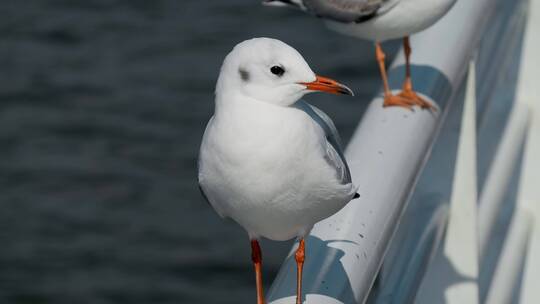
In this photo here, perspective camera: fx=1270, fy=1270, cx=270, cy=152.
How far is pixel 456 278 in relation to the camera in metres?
2.82

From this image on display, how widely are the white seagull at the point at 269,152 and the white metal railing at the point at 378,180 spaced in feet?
0.14

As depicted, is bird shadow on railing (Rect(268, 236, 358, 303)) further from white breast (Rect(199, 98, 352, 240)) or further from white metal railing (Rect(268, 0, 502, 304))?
white breast (Rect(199, 98, 352, 240))

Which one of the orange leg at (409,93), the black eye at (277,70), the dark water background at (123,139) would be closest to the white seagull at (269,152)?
the black eye at (277,70)

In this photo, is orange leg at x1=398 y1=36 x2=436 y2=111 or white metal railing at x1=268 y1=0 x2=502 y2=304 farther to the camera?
orange leg at x1=398 y1=36 x2=436 y2=111

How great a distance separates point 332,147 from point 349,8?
2.38m

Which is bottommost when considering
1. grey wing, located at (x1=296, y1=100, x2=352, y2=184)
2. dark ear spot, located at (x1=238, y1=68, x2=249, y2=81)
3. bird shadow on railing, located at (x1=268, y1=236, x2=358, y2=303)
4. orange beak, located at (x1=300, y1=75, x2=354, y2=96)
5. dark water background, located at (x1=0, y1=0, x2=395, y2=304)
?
dark water background, located at (x1=0, y1=0, x2=395, y2=304)

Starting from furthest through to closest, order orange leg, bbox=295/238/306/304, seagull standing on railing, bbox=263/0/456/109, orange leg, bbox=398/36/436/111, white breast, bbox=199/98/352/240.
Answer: seagull standing on railing, bbox=263/0/456/109
orange leg, bbox=398/36/436/111
white breast, bbox=199/98/352/240
orange leg, bbox=295/238/306/304

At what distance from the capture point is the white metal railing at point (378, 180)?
2.15 metres

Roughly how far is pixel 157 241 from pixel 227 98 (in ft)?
26.0

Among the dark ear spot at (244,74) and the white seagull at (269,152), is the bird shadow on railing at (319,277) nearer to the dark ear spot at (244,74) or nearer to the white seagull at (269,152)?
the white seagull at (269,152)

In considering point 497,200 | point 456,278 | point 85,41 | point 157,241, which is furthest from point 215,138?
point 85,41

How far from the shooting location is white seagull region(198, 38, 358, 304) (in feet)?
7.41

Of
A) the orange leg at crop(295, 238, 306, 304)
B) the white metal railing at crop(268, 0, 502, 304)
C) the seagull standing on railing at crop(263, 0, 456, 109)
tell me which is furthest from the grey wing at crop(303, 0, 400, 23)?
the orange leg at crop(295, 238, 306, 304)

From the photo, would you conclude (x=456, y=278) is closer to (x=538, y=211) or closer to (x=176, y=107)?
(x=538, y=211)
